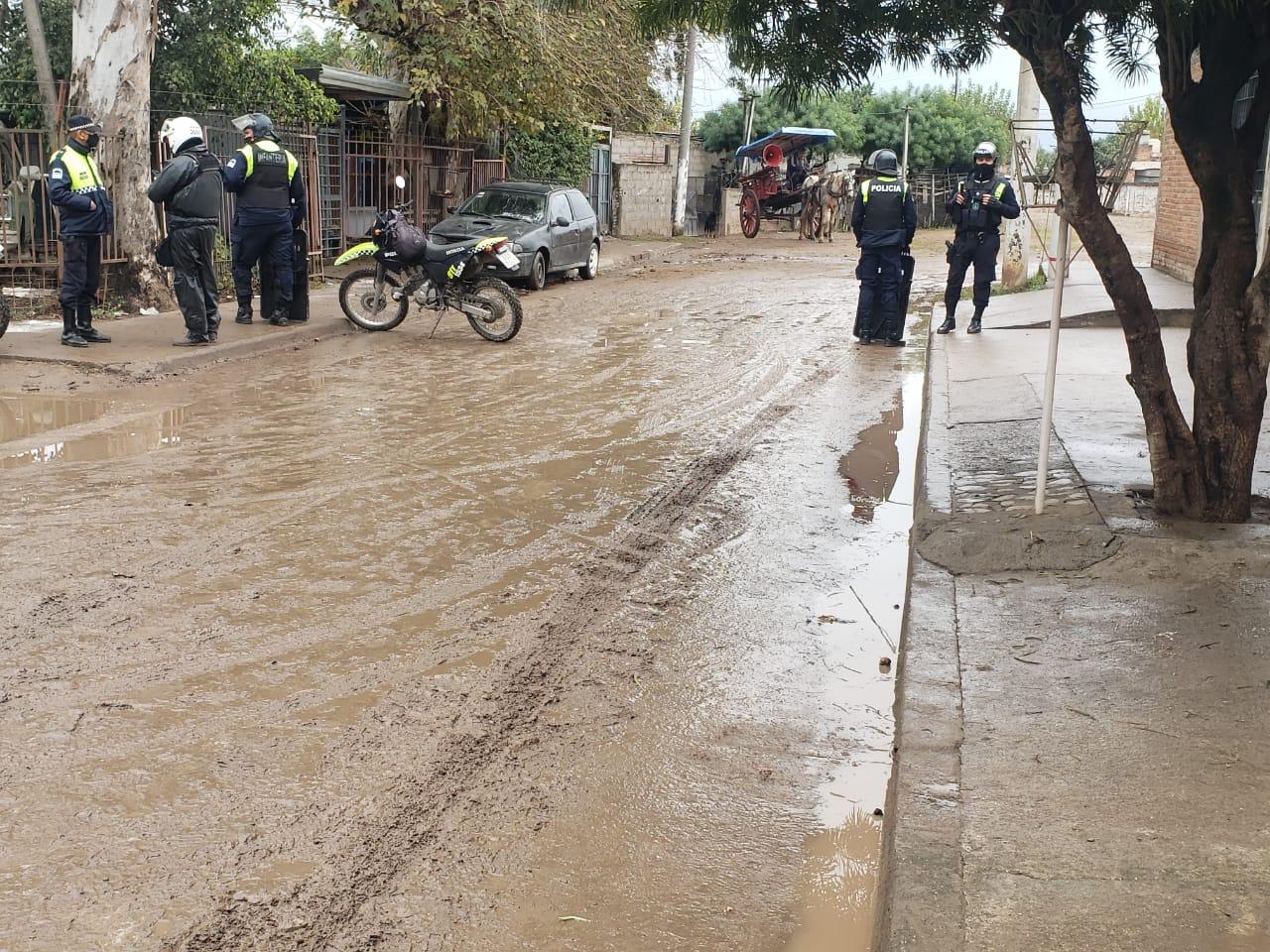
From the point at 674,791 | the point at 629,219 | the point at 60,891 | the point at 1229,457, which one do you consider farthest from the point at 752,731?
the point at 629,219

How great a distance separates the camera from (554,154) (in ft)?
96.6

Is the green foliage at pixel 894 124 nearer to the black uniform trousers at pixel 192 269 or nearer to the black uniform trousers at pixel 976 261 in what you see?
the black uniform trousers at pixel 976 261

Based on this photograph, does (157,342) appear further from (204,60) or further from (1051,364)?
(1051,364)

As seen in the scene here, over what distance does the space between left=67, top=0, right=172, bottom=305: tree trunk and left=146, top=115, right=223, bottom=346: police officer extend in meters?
1.81

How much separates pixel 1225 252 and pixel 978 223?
7708 mm

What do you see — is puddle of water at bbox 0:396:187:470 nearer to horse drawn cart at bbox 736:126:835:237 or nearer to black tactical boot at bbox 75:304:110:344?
black tactical boot at bbox 75:304:110:344

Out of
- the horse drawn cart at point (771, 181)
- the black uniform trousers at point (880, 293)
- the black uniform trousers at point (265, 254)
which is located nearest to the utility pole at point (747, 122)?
the horse drawn cart at point (771, 181)

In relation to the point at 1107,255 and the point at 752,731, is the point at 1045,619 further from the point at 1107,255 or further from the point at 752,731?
the point at 1107,255

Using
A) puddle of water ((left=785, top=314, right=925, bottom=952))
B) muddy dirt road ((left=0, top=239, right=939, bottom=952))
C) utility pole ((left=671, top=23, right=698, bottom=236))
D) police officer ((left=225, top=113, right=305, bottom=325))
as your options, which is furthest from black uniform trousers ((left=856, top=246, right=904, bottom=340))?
utility pole ((left=671, top=23, right=698, bottom=236))

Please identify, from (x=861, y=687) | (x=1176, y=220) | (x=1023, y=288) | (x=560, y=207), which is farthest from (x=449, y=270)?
(x=1176, y=220)

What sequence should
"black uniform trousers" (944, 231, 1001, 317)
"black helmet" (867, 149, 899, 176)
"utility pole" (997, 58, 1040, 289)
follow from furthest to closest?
"utility pole" (997, 58, 1040, 289) → "black uniform trousers" (944, 231, 1001, 317) → "black helmet" (867, 149, 899, 176)

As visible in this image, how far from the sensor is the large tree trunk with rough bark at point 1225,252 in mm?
6301

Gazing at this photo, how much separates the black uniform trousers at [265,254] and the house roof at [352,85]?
266 inches

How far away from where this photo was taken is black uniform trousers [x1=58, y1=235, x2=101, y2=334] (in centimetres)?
1172
